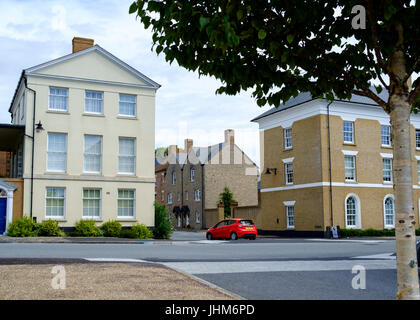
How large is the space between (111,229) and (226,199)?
24.4 metres

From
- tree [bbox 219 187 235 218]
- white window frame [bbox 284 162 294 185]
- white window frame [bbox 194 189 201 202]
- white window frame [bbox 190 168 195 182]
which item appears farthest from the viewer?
white window frame [bbox 190 168 195 182]

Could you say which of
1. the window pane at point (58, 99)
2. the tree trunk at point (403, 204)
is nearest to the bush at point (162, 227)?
the window pane at point (58, 99)

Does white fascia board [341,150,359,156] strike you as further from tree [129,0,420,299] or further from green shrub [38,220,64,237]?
tree [129,0,420,299]

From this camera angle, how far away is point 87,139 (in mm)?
30641

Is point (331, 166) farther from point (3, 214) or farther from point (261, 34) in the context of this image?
point (261, 34)

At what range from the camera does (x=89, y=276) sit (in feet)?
31.5

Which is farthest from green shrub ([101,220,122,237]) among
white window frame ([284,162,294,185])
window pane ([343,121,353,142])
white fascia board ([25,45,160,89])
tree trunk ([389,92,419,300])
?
tree trunk ([389,92,419,300])

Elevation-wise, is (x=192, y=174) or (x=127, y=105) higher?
(x=127, y=105)

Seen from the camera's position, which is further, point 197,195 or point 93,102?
point 197,195

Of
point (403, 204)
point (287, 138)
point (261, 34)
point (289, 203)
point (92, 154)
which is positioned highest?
point (287, 138)

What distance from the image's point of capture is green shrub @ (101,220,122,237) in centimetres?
2952

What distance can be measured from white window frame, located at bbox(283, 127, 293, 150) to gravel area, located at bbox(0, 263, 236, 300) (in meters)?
28.9

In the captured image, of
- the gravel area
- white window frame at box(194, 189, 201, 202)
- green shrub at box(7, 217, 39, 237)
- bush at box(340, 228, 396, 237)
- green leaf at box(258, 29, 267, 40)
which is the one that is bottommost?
bush at box(340, 228, 396, 237)

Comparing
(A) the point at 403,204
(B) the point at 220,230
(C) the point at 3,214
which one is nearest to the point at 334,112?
(B) the point at 220,230
